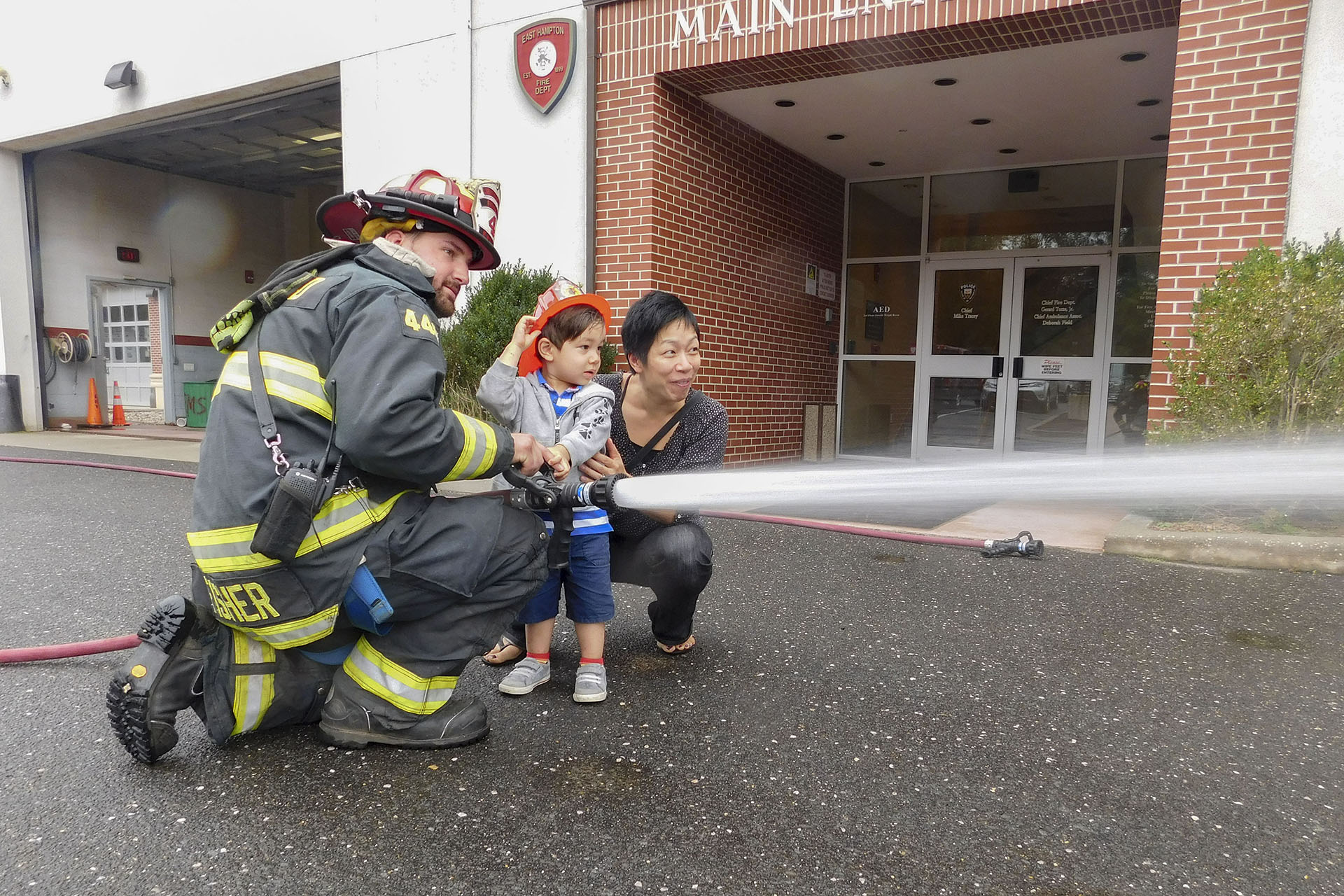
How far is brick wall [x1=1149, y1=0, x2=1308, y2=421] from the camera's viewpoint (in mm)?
5133

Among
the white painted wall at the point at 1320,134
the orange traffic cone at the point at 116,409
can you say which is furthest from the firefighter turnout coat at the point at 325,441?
the orange traffic cone at the point at 116,409

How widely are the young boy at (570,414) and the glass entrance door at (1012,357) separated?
25.9 ft

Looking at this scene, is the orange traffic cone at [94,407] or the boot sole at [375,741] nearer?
the boot sole at [375,741]

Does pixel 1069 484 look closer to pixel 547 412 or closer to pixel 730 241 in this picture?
pixel 547 412

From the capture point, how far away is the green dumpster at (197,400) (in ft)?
45.6

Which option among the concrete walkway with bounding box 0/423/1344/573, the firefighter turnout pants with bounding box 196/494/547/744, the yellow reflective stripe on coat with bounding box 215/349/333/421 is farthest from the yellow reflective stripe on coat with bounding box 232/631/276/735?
the concrete walkway with bounding box 0/423/1344/573

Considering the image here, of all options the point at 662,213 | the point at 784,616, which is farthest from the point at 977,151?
the point at 784,616

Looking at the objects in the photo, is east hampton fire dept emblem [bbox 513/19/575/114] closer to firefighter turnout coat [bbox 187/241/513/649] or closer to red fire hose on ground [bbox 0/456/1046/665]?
red fire hose on ground [bbox 0/456/1046/665]

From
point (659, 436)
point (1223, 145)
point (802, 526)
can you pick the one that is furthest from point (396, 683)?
point (1223, 145)

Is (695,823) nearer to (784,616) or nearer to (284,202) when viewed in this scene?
(784,616)

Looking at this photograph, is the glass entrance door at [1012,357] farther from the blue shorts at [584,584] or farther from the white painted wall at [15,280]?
the white painted wall at [15,280]

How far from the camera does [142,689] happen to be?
2.08m

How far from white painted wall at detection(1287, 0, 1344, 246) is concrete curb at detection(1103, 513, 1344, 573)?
75.5 inches

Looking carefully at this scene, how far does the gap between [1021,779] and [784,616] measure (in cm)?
151
